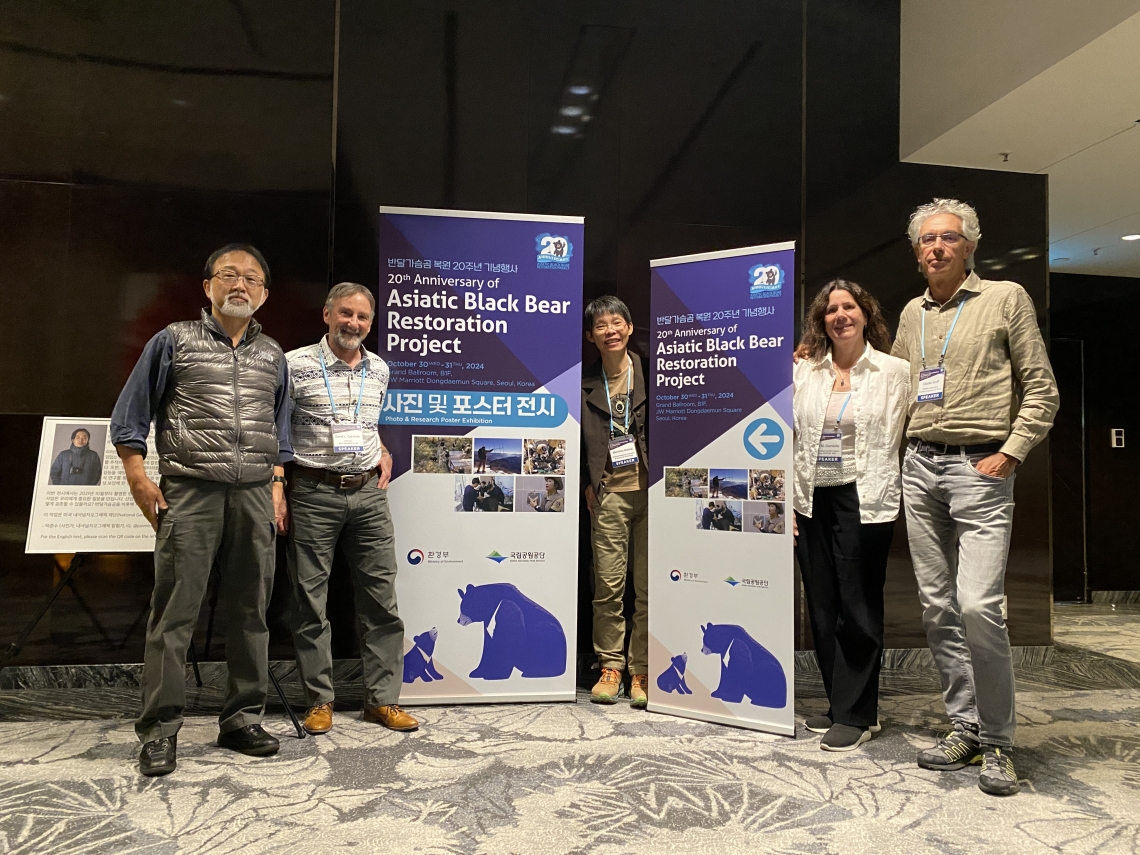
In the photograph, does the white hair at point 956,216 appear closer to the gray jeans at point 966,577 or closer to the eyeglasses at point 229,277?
the gray jeans at point 966,577

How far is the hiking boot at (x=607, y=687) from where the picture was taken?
3.41 meters

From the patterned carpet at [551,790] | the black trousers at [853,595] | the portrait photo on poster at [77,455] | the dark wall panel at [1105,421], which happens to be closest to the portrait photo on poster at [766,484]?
the black trousers at [853,595]

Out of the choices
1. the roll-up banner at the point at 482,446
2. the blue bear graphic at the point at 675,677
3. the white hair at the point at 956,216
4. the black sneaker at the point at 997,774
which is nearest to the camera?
the black sneaker at the point at 997,774

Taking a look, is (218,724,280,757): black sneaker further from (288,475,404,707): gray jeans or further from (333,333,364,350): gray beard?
(333,333,364,350): gray beard

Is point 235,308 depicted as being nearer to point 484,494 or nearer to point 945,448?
point 484,494

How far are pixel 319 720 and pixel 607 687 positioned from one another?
4.05 feet

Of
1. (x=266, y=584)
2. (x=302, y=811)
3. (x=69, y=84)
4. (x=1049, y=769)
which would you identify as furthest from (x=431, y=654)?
(x=69, y=84)

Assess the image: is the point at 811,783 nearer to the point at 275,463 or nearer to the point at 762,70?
the point at 275,463

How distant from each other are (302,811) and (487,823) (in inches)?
22.1

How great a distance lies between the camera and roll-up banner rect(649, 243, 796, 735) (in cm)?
305

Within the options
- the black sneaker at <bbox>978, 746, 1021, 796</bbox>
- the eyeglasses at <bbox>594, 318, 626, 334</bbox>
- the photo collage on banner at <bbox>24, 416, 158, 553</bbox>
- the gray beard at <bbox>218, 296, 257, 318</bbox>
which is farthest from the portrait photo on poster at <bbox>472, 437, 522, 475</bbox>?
the black sneaker at <bbox>978, 746, 1021, 796</bbox>

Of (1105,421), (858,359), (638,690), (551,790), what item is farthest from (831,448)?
(1105,421)

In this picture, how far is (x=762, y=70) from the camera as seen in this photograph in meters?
4.13

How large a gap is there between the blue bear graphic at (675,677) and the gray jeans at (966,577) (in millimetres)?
977
